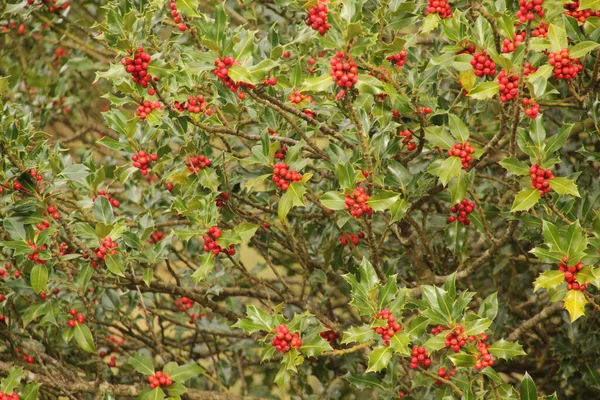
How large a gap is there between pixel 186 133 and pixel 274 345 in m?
0.60

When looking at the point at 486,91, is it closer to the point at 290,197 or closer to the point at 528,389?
the point at 290,197

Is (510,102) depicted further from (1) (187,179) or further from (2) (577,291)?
(1) (187,179)

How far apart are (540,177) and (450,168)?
0.20m

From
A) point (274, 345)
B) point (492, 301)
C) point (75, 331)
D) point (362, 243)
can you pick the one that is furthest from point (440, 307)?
point (75, 331)

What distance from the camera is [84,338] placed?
6.98 feet

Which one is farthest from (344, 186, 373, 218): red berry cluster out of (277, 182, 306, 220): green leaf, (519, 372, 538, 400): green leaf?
(519, 372, 538, 400): green leaf

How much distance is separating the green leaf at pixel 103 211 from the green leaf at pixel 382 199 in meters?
0.73

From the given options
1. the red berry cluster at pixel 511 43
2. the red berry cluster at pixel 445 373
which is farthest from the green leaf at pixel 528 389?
the red berry cluster at pixel 511 43

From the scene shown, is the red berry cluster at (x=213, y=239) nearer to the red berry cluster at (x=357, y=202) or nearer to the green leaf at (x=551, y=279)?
the red berry cluster at (x=357, y=202)

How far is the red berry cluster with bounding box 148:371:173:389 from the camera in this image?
2.03 meters

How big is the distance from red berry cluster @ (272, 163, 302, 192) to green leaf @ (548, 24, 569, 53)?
0.65m

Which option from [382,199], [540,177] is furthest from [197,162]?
[540,177]

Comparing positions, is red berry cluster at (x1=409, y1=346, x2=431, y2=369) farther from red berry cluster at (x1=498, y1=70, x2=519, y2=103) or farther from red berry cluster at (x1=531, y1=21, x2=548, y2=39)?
red berry cluster at (x1=531, y1=21, x2=548, y2=39)

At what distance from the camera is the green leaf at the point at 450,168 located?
5.79ft
